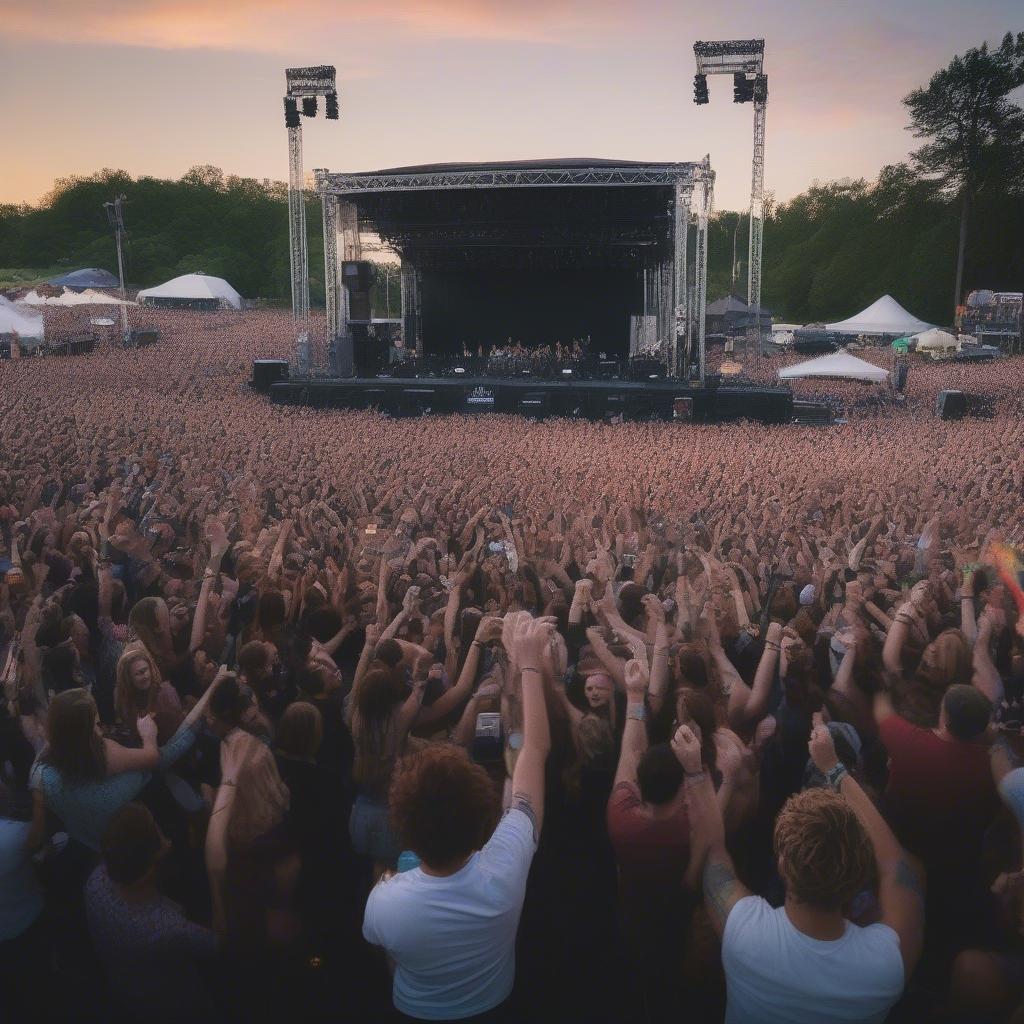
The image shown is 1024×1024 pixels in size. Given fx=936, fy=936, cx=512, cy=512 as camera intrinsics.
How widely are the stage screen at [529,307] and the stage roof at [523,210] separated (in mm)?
784

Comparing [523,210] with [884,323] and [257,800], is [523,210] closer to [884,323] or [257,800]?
[884,323]

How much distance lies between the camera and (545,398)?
18.9m

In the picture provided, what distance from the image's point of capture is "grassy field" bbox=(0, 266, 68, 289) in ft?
165

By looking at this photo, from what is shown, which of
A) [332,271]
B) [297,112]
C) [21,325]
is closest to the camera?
[297,112]

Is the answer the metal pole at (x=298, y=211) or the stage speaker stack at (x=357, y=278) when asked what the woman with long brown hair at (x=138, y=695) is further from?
the stage speaker stack at (x=357, y=278)

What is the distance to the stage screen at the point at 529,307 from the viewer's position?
2733cm

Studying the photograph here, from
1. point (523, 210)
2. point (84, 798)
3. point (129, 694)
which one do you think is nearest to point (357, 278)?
point (523, 210)

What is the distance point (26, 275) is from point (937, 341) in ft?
160

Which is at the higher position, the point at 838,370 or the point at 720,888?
A: the point at 838,370

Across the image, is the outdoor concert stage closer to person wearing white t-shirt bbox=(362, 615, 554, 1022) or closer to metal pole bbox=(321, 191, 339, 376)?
metal pole bbox=(321, 191, 339, 376)

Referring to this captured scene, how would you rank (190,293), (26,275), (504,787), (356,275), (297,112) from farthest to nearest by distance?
(26,275)
(190,293)
(356,275)
(297,112)
(504,787)

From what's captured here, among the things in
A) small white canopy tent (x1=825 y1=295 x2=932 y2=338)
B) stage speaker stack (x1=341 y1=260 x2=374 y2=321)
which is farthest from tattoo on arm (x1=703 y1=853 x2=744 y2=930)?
small white canopy tent (x1=825 y1=295 x2=932 y2=338)

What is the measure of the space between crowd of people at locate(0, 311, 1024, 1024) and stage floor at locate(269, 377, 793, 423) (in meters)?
12.1

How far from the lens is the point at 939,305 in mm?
45812
